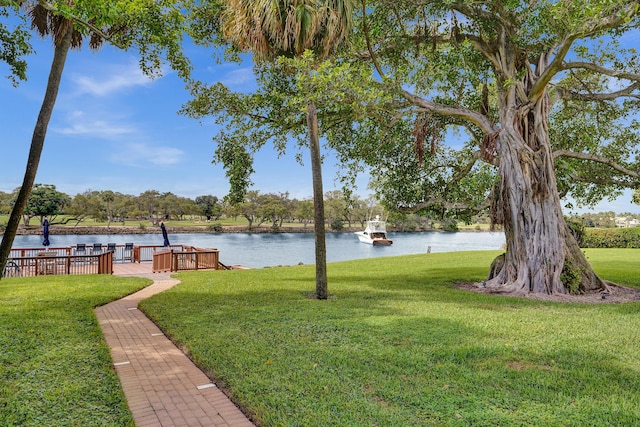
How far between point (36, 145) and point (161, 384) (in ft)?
15.8

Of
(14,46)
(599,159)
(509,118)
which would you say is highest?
(14,46)

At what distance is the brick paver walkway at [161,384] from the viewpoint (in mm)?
3453

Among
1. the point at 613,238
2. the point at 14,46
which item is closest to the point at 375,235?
the point at 613,238

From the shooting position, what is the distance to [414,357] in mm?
4820

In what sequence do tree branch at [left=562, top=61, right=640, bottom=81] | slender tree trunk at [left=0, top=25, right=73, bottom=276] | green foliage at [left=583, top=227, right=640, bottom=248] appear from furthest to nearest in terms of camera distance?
green foliage at [left=583, top=227, right=640, bottom=248]
tree branch at [left=562, top=61, right=640, bottom=81]
slender tree trunk at [left=0, top=25, right=73, bottom=276]

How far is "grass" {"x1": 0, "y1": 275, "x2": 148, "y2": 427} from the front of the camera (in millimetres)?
3535

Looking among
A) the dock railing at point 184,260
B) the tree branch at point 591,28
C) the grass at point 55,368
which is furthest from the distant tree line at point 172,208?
the grass at point 55,368

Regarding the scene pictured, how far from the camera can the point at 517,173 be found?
10695 millimetres

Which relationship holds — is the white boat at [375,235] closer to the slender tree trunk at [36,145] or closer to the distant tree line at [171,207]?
the distant tree line at [171,207]

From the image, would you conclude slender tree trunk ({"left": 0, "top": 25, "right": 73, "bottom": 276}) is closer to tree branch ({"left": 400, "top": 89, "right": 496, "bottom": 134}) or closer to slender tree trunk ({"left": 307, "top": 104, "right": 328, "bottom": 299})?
slender tree trunk ({"left": 307, "top": 104, "right": 328, "bottom": 299})

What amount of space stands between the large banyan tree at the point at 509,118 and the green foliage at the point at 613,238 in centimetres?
2152

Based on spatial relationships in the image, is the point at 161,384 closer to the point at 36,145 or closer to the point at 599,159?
the point at 36,145

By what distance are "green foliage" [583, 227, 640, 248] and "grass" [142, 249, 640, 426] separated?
2788 centimetres

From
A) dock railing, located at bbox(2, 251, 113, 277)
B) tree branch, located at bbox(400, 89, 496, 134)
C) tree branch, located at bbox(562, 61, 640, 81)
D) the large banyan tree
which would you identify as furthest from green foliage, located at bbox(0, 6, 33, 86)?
tree branch, located at bbox(562, 61, 640, 81)
